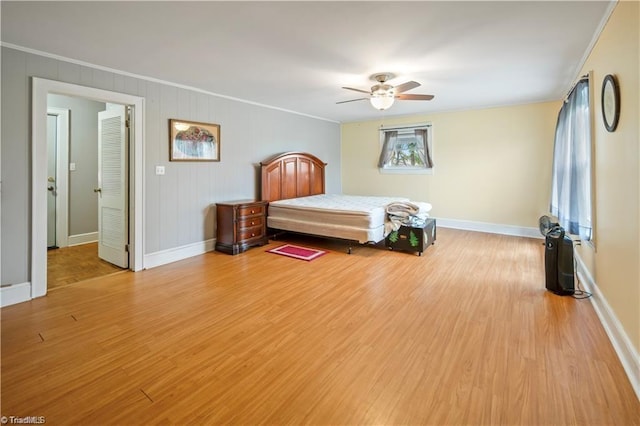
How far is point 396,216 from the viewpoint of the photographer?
4656 millimetres

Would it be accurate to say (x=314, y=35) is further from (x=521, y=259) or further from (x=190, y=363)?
(x=521, y=259)

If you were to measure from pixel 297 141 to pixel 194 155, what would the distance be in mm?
2463

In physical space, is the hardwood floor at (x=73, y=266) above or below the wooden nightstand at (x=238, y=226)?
below

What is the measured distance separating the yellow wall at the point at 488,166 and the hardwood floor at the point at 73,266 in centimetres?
560

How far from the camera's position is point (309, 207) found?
4887 millimetres

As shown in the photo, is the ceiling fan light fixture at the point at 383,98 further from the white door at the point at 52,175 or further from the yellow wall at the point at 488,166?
the white door at the point at 52,175

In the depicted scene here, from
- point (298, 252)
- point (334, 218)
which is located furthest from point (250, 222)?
point (334, 218)

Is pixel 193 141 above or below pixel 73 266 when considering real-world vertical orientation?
above

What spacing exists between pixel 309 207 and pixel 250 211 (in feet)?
3.01

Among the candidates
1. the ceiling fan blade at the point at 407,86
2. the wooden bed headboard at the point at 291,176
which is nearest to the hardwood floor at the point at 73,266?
the wooden bed headboard at the point at 291,176

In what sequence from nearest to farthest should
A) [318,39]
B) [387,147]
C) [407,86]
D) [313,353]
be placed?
[313,353]
[318,39]
[407,86]
[387,147]

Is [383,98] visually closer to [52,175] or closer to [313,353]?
[313,353]

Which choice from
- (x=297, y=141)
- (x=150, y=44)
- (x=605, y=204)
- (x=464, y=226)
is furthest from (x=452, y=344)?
(x=297, y=141)

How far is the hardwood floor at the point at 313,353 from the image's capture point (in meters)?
1.58
